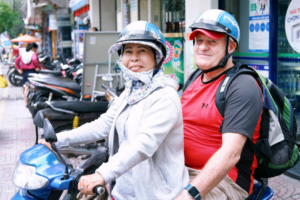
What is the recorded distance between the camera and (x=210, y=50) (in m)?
2.17

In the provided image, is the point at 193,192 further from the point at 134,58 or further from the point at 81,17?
the point at 81,17

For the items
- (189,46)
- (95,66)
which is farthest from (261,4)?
(95,66)

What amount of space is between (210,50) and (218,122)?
41 cm

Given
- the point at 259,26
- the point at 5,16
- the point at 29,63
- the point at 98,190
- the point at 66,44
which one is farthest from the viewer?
the point at 5,16

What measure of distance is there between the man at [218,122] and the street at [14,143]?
2.50 meters

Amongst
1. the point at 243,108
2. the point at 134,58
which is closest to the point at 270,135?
the point at 243,108

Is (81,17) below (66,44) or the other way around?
the other way around

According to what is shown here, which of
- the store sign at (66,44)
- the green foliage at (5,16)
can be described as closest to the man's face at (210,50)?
the store sign at (66,44)

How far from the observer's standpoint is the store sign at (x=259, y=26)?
6020 mm

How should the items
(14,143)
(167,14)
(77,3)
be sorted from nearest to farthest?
(14,143) → (167,14) → (77,3)

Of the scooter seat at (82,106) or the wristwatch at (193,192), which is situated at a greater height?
the wristwatch at (193,192)

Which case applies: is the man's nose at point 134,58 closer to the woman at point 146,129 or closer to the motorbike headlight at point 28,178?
the woman at point 146,129

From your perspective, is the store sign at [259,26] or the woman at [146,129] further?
the store sign at [259,26]

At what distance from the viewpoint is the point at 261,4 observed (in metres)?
6.11
